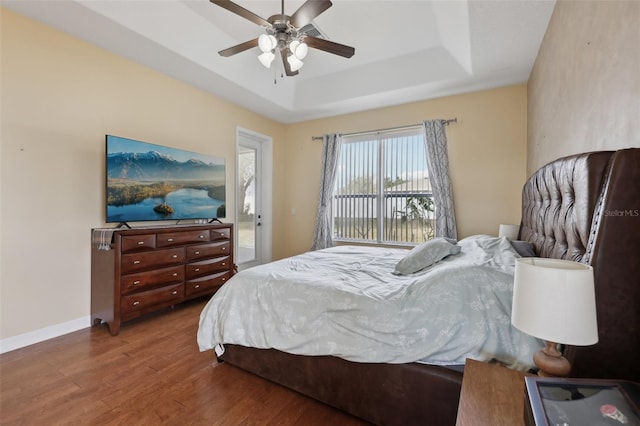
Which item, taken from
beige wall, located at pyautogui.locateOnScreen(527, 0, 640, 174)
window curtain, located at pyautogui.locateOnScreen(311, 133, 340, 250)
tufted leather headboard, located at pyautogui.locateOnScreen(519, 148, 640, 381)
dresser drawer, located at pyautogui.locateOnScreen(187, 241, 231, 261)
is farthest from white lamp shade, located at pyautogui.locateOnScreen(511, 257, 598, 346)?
window curtain, located at pyautogui.locateOnScreen(311, 133, 340, 250)

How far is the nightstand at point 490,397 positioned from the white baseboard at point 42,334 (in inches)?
132

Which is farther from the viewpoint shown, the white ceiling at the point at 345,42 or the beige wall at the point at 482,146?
the beige wall at the point at 482,146

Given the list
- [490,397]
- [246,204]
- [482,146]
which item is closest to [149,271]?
[246,204]

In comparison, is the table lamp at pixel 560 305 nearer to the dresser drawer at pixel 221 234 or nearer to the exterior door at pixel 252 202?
the dresser drawer at pixel 221 234

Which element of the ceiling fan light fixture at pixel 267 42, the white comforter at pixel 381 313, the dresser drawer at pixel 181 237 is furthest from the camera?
the dresser drawer at pixel 181 237

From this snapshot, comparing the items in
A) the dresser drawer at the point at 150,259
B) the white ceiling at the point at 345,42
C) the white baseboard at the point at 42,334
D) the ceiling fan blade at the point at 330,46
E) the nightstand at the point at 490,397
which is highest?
the white ceiling at the point at 345,42

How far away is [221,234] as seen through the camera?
11.9ft

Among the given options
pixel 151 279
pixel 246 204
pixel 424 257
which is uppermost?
pixel 246 204

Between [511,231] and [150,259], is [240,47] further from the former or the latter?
[511,231]

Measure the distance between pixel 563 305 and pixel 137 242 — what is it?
10.3 ft

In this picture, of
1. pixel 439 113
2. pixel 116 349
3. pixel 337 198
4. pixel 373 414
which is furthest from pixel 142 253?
pixel 439 113

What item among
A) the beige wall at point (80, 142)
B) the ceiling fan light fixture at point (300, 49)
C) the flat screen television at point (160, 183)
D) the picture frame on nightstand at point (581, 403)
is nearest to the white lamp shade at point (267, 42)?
the ceiling fan light fixture at point (300, 49)

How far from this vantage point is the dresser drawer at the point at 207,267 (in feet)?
10.6

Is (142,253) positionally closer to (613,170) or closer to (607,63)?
(613,170)
